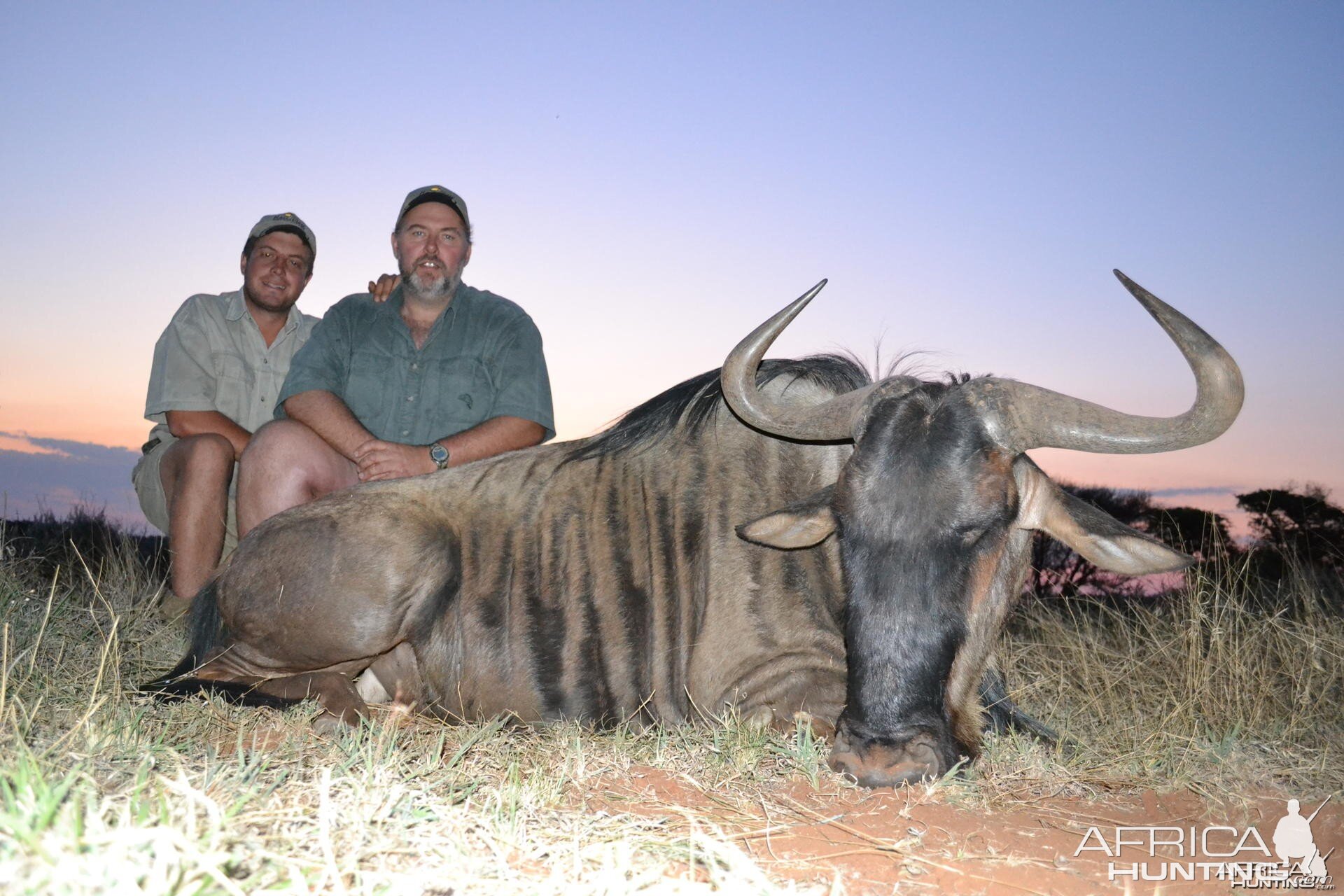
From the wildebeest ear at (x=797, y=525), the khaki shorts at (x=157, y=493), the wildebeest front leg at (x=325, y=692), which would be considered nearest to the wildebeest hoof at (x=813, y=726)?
the wildebeest ear at (x=797, y=525)

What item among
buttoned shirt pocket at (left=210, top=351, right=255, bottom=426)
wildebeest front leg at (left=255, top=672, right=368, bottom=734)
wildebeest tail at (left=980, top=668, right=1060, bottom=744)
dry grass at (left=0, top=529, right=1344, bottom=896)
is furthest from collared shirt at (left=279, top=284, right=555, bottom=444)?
wildebeest tail at (left=980, top=668, right=1060, bottom=744)

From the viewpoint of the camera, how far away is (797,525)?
3.54m

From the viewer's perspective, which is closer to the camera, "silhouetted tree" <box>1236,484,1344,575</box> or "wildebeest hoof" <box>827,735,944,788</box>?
"wildebeest hoof" <box>827,735,944,788</box>

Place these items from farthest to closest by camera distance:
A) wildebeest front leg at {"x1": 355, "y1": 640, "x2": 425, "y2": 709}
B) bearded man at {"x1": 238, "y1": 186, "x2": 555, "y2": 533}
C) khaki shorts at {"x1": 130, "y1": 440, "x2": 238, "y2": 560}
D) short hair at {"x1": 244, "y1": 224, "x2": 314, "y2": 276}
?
short hair at {"x1": 244, "y1": 224, "x2": 314, "y2": 276} < khaki shorts at {"x1": 130, "y1": 440, "x2": 238, "y2": 560} < bearded man at {"x1": 238, "y1": 186, "x2": 555, "y2": 533} < wildebeest front leg at {"x1": 355, "y1": 640, "x2": 425, "y2": 709}

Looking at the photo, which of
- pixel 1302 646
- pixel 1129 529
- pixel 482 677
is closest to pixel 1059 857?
pixel 1129 529

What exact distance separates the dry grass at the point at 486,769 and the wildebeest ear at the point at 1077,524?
0.72 meters

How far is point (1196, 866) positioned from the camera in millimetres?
2617

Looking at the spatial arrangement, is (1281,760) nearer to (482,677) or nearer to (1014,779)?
(1014,779)

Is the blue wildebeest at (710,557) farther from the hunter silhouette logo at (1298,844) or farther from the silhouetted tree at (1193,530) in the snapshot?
the silhouetted tree at (1193,530)

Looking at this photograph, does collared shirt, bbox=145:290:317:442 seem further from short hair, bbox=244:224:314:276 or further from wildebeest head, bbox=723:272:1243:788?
wildebeest head, bbox=723:272:1243:788

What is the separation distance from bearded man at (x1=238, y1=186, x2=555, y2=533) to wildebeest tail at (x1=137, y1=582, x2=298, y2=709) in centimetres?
80

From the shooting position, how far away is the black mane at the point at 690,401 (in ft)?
14.0

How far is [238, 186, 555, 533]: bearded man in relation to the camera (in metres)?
5.11

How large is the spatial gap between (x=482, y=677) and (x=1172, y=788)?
2.66 m
